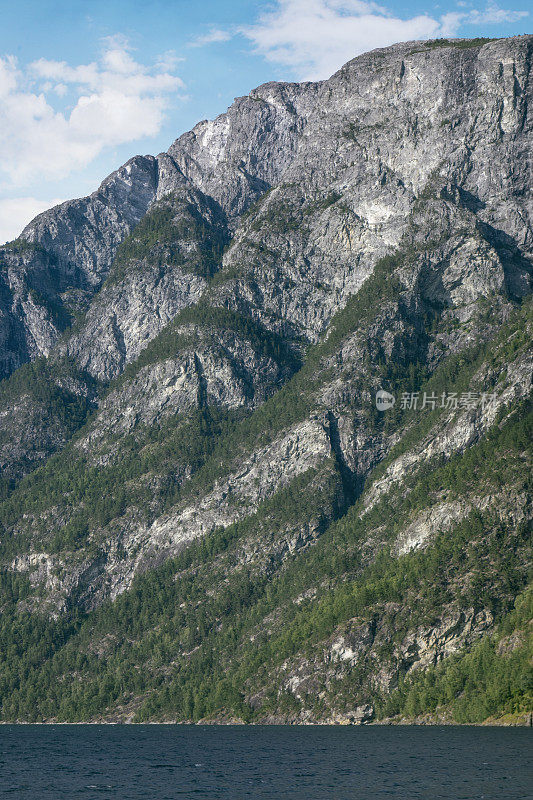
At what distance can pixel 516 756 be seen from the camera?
125 m

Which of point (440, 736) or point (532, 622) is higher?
point (532, 622)

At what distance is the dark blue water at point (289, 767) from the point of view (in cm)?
10719

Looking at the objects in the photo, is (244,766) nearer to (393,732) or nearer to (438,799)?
(438,799)

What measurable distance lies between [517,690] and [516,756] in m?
49.4

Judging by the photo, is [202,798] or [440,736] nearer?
[202,798]

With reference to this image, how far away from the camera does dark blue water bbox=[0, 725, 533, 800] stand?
107188mm

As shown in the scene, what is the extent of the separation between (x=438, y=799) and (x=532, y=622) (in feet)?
321

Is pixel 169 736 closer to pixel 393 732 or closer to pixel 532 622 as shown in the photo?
pixel 393 732

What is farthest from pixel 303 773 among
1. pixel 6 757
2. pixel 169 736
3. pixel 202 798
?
pixel 169 736

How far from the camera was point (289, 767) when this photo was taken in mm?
130000

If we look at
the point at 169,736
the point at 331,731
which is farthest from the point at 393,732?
the point at 169,736

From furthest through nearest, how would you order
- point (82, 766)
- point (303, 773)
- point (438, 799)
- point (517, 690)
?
point (517, 690) < point (82, 766) < point (303, 773) < point (438, 799)

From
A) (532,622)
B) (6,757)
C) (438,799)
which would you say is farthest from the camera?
(532,622)

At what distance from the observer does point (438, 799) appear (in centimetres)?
9838
